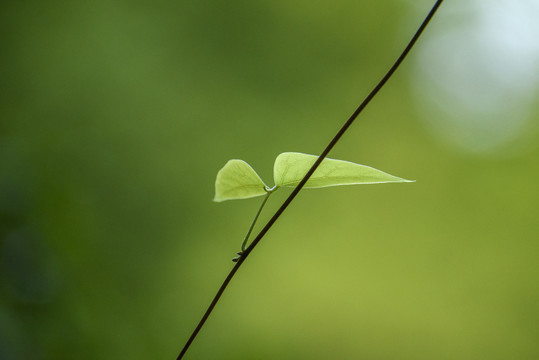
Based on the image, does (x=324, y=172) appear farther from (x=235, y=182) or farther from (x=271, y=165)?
(x=271, y=165)

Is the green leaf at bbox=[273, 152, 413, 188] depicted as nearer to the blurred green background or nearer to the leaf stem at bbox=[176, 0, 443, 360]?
the leaf stem at bbox=[176, 0, 443, 360]

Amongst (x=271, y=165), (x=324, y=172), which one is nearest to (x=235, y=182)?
(x=324, y=172)

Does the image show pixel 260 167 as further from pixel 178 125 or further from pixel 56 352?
pixel 56 352

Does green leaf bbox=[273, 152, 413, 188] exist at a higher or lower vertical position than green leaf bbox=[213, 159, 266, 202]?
higher

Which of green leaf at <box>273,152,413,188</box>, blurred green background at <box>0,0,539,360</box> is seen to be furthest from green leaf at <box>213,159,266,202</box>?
blurred green background at <box>0,0,539,360</box>

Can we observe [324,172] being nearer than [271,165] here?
Yes
